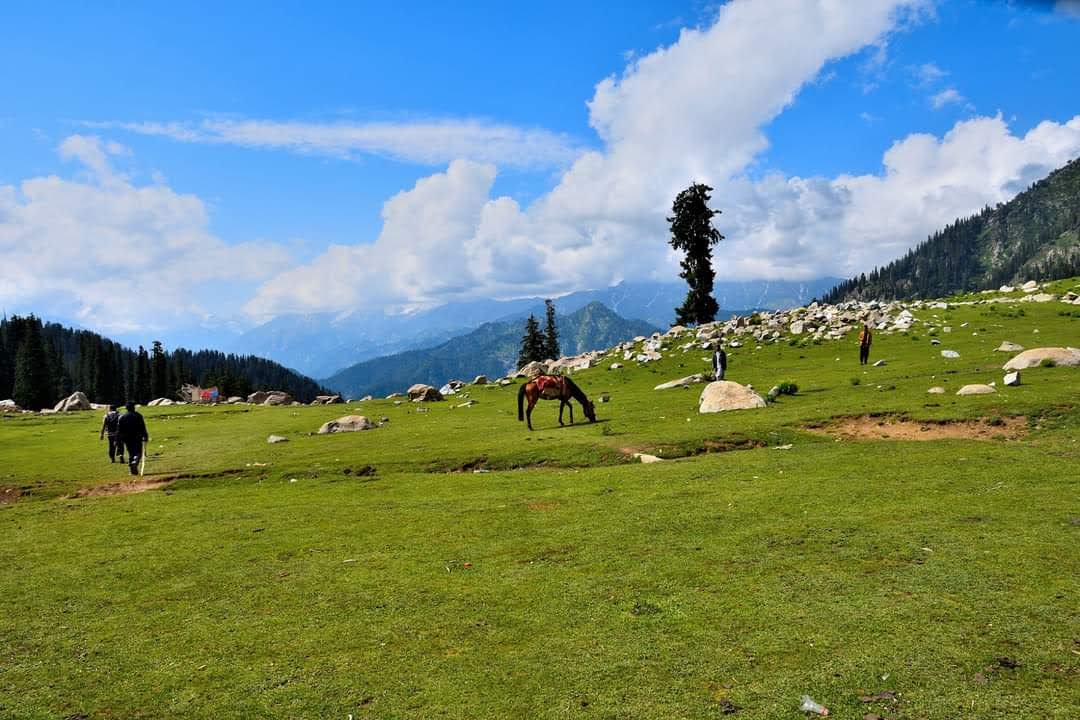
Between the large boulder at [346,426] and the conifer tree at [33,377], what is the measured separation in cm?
10426

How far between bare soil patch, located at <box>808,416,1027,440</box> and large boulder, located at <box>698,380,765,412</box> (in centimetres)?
544

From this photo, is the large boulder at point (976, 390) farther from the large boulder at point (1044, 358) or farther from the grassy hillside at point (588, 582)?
the large boulder at point (1044, 358)

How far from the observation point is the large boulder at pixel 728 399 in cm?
2827

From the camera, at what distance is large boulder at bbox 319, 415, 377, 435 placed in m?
35.0

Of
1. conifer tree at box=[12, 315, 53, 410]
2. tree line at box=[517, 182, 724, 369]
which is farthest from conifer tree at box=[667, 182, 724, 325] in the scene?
conifer tree at box=[12, 315, 53, 410]

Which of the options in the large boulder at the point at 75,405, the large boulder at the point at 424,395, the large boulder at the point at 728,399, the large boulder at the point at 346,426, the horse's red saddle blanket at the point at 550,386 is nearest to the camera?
the large boulder at the point at 728,399

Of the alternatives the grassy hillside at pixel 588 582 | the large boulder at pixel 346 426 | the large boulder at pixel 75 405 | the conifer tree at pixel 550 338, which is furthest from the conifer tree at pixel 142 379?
the grassy hillside at pixel 588 582

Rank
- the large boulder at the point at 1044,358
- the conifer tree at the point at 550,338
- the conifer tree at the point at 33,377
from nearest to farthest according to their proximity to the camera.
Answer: the large boulder at the point at 1044,358 < the conifer tree at the point at 33,377 < the conifer tree at the point at 550,338

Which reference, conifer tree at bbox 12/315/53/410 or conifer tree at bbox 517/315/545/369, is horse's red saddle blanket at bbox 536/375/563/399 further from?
conifer tree at bbox 12/315/53/410

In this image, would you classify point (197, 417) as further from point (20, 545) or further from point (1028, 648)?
point (1028, 648)

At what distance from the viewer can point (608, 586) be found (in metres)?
9.87


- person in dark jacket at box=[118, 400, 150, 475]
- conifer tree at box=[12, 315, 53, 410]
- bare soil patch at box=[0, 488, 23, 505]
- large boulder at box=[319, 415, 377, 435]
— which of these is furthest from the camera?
conifer tree at box=[12, 315, 53, 410]

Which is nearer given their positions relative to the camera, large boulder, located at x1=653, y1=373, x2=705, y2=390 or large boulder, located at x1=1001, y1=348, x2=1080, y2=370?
large boulder, located at x1=1001, y1=348, x2=1080, y2=370

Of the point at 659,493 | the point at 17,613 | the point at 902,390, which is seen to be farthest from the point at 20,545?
the point at 902,390
